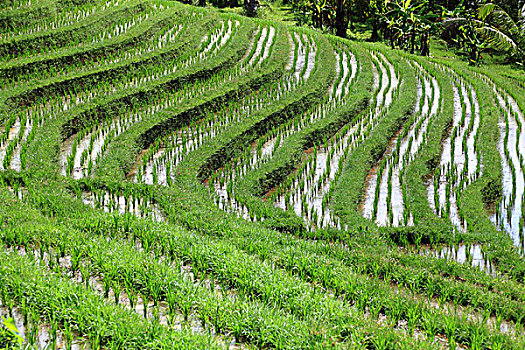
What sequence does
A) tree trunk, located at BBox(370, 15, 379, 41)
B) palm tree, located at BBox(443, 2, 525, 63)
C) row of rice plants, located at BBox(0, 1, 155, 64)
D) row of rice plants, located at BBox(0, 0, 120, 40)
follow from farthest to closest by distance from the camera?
tree trunk, located at BBox(370, 15, 379, 41) < palm tree, located at BBox(443, 2, 525, 63) < row of rice plants, located at BBox(0, 0, 120, 40) < row of rice plants, located at BBox(0, 1, 155, 64)

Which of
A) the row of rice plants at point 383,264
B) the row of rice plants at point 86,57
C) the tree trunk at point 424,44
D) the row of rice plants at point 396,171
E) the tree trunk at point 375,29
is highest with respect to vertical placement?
the tree trunk at point 375,29

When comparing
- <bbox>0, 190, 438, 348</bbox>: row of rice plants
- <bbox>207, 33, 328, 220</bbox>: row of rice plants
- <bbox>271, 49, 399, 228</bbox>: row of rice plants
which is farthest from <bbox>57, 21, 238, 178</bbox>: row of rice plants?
<bbox>271, 49, 399, 228</bbox>: row of rice plants

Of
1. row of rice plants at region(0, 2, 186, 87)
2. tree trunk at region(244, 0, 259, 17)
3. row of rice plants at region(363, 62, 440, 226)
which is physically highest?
tree trunk at region(244, 0, 259, 17)

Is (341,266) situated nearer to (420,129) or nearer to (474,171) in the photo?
(474,171)

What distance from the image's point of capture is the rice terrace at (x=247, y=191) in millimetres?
4301

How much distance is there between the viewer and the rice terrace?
4301 millimetres

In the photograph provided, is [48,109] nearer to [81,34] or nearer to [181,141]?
[181,141]

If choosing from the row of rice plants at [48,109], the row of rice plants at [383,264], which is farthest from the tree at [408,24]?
the row of rice plants at [383,264]

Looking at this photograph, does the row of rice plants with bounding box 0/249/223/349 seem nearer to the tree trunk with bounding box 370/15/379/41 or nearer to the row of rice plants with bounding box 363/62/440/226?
the row of rice plants with bounding box 363/62/440/226

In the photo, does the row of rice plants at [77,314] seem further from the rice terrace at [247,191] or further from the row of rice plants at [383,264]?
the row of rice plants at [383,264]

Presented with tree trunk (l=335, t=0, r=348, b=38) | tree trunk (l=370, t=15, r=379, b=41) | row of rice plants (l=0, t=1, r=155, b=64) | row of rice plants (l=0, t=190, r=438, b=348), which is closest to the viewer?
row of rice plants (l=0, t=190, r=438, b=348)

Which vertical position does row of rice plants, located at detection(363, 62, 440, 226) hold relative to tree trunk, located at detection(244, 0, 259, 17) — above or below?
below

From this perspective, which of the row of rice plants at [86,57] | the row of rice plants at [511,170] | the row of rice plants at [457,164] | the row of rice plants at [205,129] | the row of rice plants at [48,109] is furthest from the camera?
the row of rice plants at [86,57]

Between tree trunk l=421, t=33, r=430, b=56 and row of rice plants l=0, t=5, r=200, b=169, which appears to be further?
tree trunk l=421, t=33, r=430, b=56
